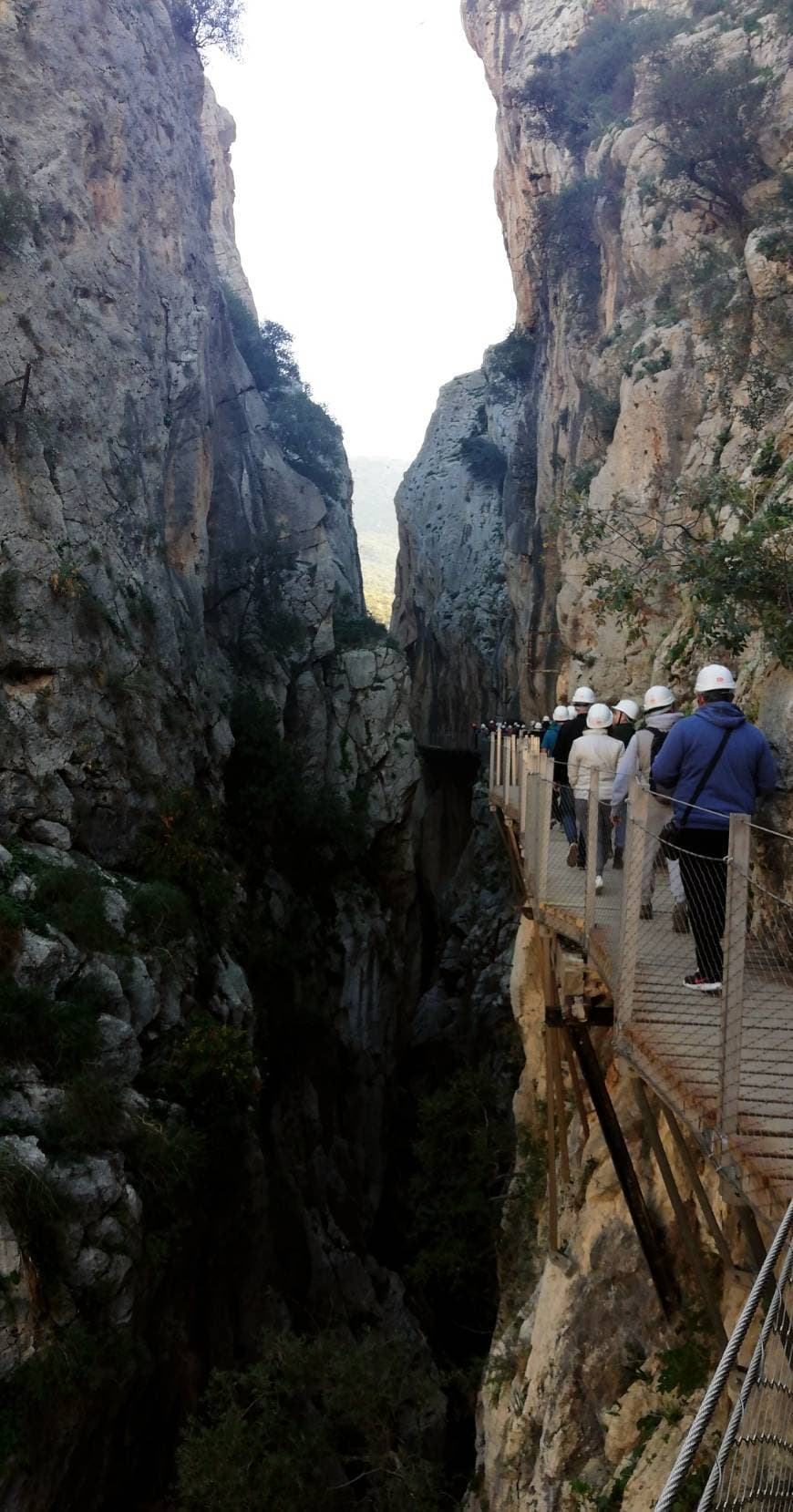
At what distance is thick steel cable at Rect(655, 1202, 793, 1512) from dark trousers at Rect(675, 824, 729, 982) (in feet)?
6.32

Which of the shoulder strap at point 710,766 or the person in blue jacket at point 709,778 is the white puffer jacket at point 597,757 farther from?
the shoulder strap at point 710,766

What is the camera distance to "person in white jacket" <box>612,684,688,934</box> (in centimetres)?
532

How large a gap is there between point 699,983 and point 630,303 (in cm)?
1800

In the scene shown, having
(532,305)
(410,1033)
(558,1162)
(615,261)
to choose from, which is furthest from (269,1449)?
(532,305)

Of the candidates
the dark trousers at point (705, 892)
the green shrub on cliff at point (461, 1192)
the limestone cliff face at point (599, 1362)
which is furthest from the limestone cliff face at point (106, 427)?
the dark trousers at point (705, 892)

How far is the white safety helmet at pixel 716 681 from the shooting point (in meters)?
5.67

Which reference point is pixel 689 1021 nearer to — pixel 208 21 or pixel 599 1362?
pixel 599 1362

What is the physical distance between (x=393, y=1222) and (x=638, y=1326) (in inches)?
705

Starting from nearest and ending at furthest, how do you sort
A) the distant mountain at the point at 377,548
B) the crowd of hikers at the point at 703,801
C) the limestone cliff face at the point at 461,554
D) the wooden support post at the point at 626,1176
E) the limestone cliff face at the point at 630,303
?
the crowd of hikers at the point at 703,801 → the wooden support post at the point at 626,1176 → the limestone cliff face at the point at 630,303 → the limestone cliff face at the point at 461,554 → the distant mountain at the point at 377,548

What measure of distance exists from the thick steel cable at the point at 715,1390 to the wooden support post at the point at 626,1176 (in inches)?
131

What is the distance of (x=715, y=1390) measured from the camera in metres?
2.16

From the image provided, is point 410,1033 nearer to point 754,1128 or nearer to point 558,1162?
point 558,1162

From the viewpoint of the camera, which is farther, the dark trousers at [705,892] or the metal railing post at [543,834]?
the metal railing post at [543,834]

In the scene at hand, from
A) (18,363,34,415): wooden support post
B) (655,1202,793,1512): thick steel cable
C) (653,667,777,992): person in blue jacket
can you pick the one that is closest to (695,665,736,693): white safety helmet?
(653,667,777,992): person in blue jacket
